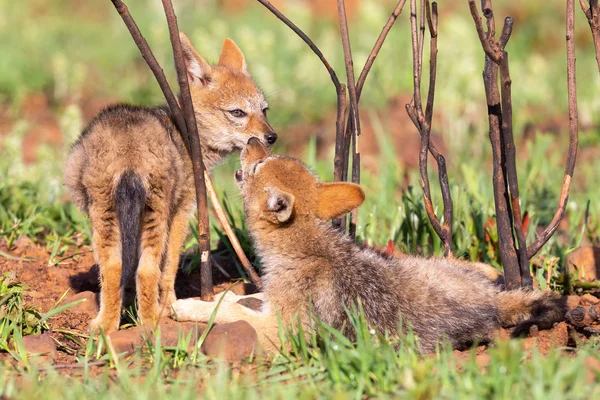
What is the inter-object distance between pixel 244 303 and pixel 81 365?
1.15 m

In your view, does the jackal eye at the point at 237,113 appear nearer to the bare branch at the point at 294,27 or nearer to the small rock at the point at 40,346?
the bare branch at the point at 294,27

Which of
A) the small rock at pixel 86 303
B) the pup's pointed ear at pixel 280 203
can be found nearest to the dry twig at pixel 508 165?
the pup's pointed ear at pixel 280 203

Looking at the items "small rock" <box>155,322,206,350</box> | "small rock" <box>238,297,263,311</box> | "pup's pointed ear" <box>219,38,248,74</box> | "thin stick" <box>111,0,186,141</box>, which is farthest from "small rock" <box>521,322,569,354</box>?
"pup's pointed ear" <box>219,38,248,74</box>

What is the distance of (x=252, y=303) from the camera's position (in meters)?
4.84

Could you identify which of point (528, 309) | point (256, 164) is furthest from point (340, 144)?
point (528, 309)

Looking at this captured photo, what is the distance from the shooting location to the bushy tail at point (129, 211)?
4.34 m

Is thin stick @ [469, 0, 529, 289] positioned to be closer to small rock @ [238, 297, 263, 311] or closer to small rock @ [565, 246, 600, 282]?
small rock @ [565, 246, 600, 282]

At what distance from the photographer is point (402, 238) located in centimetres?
595

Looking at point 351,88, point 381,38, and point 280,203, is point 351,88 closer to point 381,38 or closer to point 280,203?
point 381,38

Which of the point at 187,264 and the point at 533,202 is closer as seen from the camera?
the point at 187,264

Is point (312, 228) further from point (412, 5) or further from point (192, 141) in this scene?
point (412, 5)

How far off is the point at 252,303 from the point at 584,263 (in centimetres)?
221

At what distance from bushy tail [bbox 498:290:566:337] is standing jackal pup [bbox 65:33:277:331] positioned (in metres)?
1.96

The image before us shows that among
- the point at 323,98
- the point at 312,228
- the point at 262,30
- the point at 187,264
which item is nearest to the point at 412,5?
the point at 312,228
